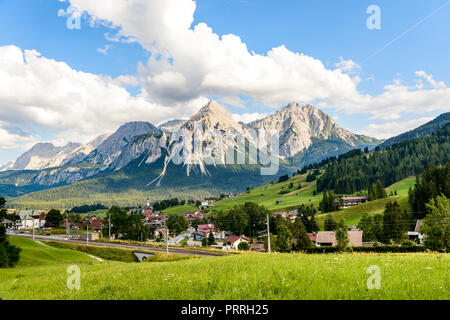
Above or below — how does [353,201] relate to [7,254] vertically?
below

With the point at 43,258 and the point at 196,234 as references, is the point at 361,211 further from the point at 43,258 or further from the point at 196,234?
the point at 43,258

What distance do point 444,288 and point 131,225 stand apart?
396 feet

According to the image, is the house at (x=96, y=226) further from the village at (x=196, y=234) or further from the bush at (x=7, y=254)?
the bush at (x=7, y=254)

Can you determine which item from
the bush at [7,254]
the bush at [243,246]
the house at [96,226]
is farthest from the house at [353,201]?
the bush at [7,254]

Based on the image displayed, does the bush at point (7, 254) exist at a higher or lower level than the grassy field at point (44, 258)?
higher

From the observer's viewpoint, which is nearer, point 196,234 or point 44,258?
point 44,258

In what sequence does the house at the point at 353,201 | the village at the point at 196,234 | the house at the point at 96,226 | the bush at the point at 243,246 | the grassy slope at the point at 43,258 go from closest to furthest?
the grassy slope at the point at 43,258, the village at the point at 196,234, the bush at the point at 243,246, the house at the point at 96,226, the house at the point at 353,201

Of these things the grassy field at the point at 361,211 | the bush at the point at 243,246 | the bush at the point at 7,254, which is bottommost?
the bush at the point at 243,246

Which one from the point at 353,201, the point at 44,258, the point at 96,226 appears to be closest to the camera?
the point at 44,258

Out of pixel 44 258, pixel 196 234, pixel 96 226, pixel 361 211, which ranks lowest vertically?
pixel 196 234

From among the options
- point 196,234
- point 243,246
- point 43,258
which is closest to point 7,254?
point 43,258

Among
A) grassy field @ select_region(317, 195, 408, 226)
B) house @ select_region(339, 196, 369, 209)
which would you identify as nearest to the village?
house @ select_region(339, 196, 369, 209)

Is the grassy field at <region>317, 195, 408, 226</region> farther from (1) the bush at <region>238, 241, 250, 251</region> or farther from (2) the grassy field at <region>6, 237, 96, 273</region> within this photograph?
(2) the grassy field at <region>6, 237, 96, 273</region>
